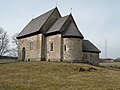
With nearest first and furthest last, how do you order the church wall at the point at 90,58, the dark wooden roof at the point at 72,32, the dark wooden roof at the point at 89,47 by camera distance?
the dark wooden roof at the point at 72,32
the church wall at the point at 90,58
the dark wooden roof at the point at 89,47

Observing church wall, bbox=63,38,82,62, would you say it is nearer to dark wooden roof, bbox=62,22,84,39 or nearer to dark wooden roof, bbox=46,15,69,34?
dark wooden roof, bbox=62,22,84,39

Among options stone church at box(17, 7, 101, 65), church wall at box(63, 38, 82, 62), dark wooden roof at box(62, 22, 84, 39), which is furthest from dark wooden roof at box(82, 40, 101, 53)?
church wall at box(63, 38, 82, 62)

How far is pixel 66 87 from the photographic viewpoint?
1944 cm

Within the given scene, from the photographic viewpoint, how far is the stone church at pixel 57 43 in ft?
131

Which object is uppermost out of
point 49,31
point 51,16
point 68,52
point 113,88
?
point 51,16

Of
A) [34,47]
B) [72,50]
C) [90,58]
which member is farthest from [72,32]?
[34,47]

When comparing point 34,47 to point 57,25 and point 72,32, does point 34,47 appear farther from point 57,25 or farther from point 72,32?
point 72,32

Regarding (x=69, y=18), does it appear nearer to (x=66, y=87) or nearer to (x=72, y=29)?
(x=72, y=29)

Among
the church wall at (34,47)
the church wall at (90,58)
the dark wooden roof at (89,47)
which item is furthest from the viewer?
the dark wooden roof at (89,47)

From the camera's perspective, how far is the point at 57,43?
40750mm

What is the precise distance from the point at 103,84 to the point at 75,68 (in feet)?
36.1

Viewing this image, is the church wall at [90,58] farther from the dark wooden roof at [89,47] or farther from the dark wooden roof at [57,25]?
the dark wooden roof at [57,25]

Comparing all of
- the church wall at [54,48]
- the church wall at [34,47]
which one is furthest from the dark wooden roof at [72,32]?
the church wall at [34,47]

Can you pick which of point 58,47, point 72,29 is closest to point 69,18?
point 72,29
